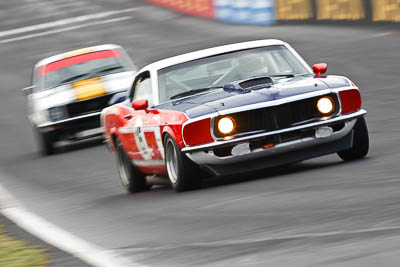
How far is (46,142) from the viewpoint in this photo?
15312mm

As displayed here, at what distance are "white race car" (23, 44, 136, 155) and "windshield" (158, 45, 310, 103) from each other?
5914mm

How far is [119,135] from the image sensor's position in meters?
9.91

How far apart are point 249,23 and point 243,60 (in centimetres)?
2369

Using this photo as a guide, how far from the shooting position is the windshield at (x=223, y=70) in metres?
8.81

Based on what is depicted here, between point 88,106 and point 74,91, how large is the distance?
38cm

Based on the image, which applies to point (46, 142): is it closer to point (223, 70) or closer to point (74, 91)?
point (74, 91)

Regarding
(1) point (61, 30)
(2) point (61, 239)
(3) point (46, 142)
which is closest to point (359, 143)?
(2) point (61, 239)

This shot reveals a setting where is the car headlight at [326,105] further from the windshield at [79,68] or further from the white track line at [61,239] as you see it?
the windshield at [79,68]

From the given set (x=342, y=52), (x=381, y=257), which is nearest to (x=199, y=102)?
(x=381, y=257)

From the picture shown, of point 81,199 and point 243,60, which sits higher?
point 243,60

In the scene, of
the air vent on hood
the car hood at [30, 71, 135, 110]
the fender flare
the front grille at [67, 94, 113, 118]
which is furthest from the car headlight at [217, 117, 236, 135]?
the front grille at [67, 94, 113, 118]

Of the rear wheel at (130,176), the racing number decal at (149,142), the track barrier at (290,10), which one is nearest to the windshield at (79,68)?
the rear wheel at (130,176)

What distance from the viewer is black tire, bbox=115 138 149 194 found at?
32.2 ft

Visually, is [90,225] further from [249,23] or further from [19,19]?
[19,19]
